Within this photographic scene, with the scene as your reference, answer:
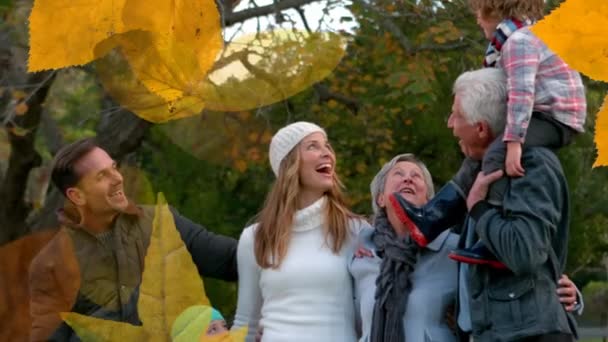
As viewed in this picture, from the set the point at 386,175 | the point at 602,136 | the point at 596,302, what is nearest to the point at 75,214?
the point at 602,136

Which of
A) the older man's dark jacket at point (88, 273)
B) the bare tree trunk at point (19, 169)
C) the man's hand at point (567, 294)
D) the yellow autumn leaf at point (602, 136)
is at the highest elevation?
the yellow autumn leaf at point (602, 136)

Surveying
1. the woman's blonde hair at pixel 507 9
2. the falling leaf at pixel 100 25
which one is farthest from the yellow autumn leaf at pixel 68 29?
the woman's blonde hair at pixel 507 9

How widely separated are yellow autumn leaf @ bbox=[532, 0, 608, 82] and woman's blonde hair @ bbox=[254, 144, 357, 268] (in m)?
2.06

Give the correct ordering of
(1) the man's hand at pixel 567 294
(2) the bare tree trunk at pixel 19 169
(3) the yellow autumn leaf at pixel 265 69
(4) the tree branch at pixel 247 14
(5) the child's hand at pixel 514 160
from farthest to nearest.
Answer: (2) the bare tree trunk at pixel 19 169 < (1) the man's hand at pixel 567 294 < (5) the child's hand at pixel 514 160 < (4) the tree branch at pixel 247 14 < (3) the yellow autumn leaf at pixel 265 69

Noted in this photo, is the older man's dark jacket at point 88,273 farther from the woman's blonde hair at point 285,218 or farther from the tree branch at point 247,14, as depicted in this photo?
the woman's blonde hair at point 285,218

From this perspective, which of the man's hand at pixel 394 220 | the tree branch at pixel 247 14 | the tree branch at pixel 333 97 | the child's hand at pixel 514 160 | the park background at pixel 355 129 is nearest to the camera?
the tree branch at pixel 247 14

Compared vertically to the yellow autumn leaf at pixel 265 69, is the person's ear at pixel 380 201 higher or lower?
lower

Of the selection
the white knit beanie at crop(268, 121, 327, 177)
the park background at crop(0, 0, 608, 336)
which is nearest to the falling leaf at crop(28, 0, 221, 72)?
the white knit beanie at crop(268, 121, 327, 177)

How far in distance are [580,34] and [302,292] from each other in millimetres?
2099

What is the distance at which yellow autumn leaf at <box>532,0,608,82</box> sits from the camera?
0.30 m

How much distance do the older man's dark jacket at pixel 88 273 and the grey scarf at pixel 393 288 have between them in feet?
5.73

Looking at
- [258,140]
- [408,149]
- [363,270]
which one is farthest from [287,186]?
[408,149]

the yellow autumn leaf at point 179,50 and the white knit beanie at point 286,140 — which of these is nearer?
the yellow autumn leaf at point 179,50
